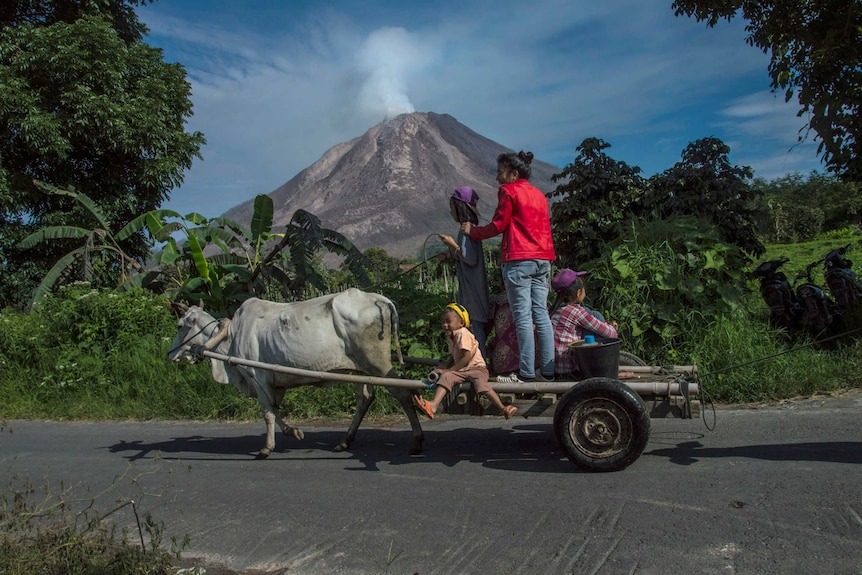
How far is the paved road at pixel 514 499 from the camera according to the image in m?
3.37

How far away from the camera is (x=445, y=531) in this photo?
3838 mm

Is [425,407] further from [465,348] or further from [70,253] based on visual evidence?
[70,253]

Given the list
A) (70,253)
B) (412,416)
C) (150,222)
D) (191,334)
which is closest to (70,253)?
(70,253)

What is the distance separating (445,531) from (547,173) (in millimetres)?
107105

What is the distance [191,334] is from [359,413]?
69.8 inches

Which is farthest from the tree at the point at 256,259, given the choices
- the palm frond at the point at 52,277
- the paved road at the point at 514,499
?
the paved road at the point at 514,499

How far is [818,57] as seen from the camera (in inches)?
279

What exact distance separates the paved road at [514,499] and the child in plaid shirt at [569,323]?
75 centimetres

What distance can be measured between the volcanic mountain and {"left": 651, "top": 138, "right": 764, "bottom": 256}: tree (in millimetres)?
78080

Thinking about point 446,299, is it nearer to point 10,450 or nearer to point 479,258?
point 479,258

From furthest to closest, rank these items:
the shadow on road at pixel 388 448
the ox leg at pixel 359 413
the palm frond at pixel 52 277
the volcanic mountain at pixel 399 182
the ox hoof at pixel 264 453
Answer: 1. the volcanic mountain at pixel 399 182
2. the palm frond at pixel 52 277
3. the ox leg at pixel 359 413
4. the ox hoof at pixel 264 453
5. the shadow on road at pixel 388 448

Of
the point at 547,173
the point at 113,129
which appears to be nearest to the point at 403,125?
the point at 547,173

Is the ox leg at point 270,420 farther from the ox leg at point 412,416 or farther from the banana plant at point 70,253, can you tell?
→ the banana plant at point 70,253

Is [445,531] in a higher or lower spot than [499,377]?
lower
